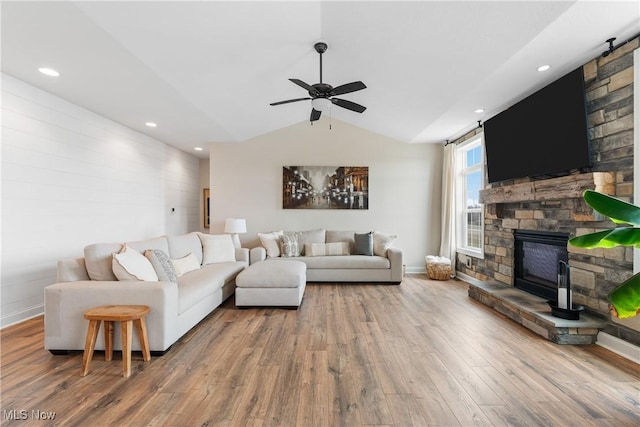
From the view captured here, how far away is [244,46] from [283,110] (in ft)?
7.26

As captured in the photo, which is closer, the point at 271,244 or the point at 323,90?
the point at 323,90

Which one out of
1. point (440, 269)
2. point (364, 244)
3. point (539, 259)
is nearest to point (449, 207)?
point (440, 269)

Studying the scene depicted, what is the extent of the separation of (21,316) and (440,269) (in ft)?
20.1

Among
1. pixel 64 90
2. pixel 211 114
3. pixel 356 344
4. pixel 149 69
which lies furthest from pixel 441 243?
pixel 64 90

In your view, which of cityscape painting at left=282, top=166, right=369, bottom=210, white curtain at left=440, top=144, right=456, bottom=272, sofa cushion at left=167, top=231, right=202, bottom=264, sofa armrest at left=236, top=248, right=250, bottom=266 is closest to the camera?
sofa cushion at left=167, top=231, right=202, bottom=264

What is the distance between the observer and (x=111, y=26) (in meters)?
2.46

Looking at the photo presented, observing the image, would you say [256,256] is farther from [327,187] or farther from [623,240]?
[623,240]

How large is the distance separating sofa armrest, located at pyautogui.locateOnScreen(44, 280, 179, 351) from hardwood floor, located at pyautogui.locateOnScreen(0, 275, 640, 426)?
150 millimetres

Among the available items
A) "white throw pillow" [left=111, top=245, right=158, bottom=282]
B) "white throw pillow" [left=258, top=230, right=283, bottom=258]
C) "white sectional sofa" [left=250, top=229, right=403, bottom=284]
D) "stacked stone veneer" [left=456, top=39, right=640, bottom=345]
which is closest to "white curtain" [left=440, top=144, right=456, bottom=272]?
"white sectional sofa" [left=250, top=229, right=403, bottom=284]

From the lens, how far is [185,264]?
153 inches

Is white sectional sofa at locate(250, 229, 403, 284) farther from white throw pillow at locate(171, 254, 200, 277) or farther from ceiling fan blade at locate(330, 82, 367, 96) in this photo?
ceiling fan blade at locate(330, 82, 367, 96)

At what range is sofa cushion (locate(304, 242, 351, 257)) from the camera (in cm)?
555

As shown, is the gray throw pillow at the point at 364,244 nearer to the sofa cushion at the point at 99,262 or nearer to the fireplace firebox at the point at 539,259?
the fireplace firebox at the point at 539,259

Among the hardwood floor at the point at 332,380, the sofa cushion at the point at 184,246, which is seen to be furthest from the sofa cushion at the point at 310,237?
the hardwood floor at the point at 332,380
